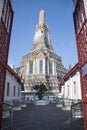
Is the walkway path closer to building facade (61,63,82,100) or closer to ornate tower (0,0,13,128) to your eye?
ornate tower (0,0,13,128)

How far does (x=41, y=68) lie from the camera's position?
57.7 metres

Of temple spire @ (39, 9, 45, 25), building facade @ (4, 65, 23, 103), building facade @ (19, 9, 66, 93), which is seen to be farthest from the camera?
temple spire @ (39, 9, 45, 25)

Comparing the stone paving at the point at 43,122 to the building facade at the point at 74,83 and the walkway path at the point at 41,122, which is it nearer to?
the walkway path at the point at 41,122

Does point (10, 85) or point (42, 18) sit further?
point (42, 18)

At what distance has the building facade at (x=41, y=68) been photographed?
53109 mm

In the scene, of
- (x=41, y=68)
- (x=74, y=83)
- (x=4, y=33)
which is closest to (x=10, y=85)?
(x=74, y=83)

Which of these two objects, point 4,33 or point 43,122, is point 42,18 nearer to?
point 43,122

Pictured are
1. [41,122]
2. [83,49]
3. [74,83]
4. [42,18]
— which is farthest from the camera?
[42,18]

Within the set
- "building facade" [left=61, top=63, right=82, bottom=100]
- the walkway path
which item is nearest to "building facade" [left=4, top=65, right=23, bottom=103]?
the walkway path

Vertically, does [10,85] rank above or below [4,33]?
below

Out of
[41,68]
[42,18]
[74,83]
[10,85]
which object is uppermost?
[42,18]

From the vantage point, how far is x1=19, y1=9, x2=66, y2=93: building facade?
53109 millimetres

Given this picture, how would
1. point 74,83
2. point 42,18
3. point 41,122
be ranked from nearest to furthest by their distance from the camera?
1. point 41,122
2. point 74,83
3. point 42,18

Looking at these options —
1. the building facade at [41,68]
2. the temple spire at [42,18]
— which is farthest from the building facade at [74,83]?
the temple spire at [42,18]
